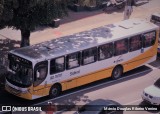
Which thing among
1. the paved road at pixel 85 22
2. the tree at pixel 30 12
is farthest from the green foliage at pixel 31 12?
the paved road at pixel 85 22

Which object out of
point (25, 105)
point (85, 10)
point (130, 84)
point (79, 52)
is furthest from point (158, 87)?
point (85, 10)

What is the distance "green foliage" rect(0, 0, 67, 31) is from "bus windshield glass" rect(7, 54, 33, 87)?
188 cm

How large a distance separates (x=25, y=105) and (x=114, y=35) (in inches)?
272

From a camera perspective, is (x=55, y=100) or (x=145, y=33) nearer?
(x=55, y=100)

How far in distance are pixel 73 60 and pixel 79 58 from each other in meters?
0.44

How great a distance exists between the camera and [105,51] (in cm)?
2612

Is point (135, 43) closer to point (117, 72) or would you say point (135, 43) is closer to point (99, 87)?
point (117, 72)

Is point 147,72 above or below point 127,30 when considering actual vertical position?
below

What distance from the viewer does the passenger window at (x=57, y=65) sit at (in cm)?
2372

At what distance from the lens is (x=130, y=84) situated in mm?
26641

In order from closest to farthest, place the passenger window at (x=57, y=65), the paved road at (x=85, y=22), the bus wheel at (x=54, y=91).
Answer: the passenger window at (x=57, y=65) < the bus wheel at (x=54, y=91) < the paved road at (x=85, y=22)

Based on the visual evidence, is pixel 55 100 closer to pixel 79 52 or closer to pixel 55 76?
pixel 55 76

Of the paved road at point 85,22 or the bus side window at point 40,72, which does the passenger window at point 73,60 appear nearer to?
the bus side window at point 40,72

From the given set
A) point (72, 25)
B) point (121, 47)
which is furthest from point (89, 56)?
point (72, 25)
